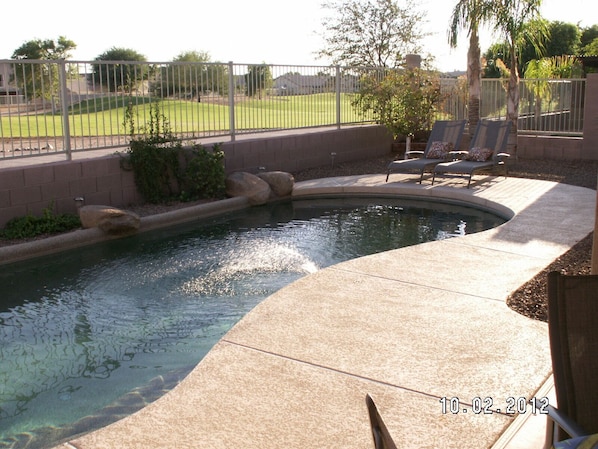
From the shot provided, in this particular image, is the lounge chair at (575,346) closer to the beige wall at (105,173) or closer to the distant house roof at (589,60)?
the beige wall at (105,173)

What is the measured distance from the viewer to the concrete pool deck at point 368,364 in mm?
3650

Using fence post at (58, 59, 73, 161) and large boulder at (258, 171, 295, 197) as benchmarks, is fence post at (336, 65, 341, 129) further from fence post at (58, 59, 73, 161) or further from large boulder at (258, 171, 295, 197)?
fence post at (58, 59, 73, 161)

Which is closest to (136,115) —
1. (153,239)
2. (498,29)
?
(153,239)

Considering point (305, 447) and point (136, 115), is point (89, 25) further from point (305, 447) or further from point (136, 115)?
point (305, 447)

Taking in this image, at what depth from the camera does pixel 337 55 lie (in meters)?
34.7

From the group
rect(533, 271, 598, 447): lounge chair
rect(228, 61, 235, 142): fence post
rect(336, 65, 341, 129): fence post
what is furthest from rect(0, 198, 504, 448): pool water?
rect(336, 65, 341, 129): fence post

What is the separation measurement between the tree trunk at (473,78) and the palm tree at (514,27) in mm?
691

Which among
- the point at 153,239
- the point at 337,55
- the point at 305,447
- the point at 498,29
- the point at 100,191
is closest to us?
the point at 305,447

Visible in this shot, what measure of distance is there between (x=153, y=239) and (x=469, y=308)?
5.17 meters

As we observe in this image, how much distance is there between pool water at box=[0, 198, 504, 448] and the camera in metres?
4.76

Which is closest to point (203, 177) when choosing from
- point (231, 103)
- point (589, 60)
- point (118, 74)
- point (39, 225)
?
point (118, 74)

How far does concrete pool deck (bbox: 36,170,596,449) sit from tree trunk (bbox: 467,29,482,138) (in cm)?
961

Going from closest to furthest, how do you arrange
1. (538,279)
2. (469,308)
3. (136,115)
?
1. (469,308)
2. (538,279)
3. (136,115)

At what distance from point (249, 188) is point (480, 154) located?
4.27m
